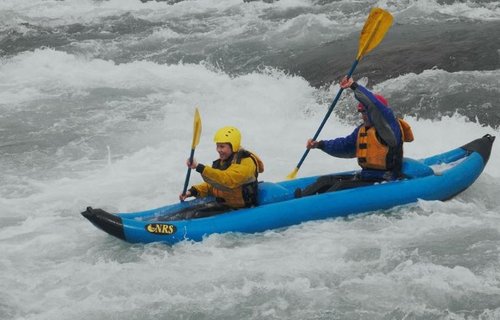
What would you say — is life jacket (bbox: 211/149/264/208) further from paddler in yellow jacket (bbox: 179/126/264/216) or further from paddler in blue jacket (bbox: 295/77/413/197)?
paddler in blue jacket (bbox: 295/77/413/197)

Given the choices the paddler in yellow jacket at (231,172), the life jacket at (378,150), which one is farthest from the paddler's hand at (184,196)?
the life jacket at (378,150)

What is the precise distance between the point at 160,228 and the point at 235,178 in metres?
0.77

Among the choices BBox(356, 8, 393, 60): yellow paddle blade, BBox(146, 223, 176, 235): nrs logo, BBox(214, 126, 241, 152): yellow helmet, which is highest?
BBox(356, 8, 393, 60): yellow paddle blade

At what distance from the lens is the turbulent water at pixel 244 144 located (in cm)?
534

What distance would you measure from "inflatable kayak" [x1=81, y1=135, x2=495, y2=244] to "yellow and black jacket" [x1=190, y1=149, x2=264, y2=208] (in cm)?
13

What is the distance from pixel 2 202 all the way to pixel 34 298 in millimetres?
2630

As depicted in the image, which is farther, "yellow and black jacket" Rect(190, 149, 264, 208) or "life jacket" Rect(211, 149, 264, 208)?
"life jacket" Rect(211, 149, 264, 208)

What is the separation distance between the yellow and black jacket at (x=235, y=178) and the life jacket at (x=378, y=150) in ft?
3.22

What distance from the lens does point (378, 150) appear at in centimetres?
666

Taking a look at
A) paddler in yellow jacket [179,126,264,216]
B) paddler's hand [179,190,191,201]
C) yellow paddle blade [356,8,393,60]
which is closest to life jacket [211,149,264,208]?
paddler in yellow jacket [179,126,264,216]

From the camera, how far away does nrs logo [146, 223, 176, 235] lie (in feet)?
20.5

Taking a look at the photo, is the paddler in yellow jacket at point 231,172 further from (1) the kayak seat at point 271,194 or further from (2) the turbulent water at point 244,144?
(2) the turbulent water at point 244,144

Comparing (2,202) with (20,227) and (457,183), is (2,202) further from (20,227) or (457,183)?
(457,183)

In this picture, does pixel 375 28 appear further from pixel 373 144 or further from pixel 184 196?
pixel 184 196
